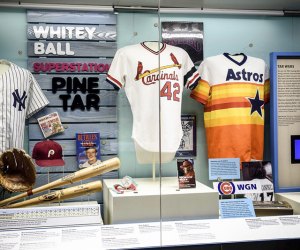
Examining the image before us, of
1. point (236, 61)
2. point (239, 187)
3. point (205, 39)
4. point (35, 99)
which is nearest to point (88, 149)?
point (35, 99)

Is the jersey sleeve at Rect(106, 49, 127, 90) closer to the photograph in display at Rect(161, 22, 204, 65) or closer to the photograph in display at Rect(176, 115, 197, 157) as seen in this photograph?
the photograph in display at Rect(161, 22, 204, 65)

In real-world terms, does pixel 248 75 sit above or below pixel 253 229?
above

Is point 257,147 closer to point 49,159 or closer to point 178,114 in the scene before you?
point 178,114

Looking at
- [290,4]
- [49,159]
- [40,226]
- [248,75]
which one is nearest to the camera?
[40,226]

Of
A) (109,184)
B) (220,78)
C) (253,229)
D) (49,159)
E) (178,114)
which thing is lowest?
(253,229)

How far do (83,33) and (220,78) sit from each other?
0.91 m

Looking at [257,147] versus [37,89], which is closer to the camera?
[37,89]

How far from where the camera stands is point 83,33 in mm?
2086

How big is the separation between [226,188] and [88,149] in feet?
2.49

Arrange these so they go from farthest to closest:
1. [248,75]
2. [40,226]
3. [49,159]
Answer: [248,75], [49,159], [40,226]

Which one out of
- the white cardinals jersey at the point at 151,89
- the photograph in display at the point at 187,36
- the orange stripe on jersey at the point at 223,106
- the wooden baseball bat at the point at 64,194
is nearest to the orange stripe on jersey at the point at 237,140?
the orange stripe on jersey at the point at 223,106

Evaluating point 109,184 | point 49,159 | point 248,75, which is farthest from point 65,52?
point 248,75

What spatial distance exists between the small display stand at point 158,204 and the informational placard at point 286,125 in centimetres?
50

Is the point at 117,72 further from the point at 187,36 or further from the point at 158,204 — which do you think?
the point at 158,204
